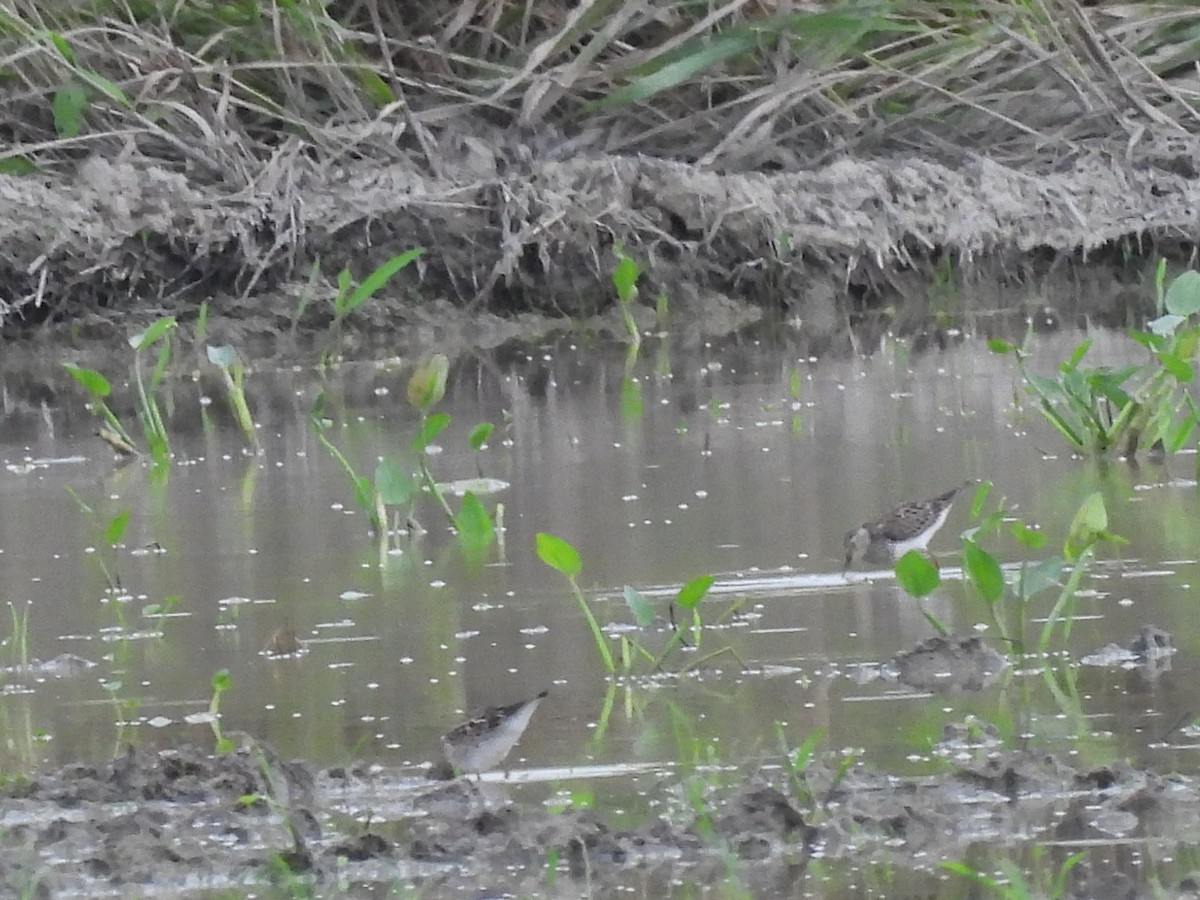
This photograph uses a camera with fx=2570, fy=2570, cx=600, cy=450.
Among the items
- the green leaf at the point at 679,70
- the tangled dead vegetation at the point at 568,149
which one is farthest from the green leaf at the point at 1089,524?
the green leaf at the point at 679,70

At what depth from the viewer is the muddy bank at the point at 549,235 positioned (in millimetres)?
7262

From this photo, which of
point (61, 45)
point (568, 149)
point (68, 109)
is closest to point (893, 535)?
point (61, 45)

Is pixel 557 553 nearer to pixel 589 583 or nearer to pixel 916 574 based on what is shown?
pixel 916 574

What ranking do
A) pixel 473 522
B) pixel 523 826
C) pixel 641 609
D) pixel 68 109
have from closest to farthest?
1. pixel 523 826
2. pixel 641 609
3. pixel 473 522
4. pixel 68 109

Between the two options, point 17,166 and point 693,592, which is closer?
point 693,592

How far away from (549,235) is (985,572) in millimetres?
4446

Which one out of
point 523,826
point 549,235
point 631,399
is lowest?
point 523,826

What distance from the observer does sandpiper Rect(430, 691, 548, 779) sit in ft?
8.61

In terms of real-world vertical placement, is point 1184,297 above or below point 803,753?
above

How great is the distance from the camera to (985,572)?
10.2 feet

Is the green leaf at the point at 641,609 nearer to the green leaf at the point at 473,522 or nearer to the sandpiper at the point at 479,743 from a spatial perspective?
the sandpiper at the point at 479,743

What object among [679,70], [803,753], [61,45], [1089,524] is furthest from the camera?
[679,70]

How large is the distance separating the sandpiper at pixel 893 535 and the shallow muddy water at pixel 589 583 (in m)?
0.04

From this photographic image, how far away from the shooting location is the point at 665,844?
2.33 meters
